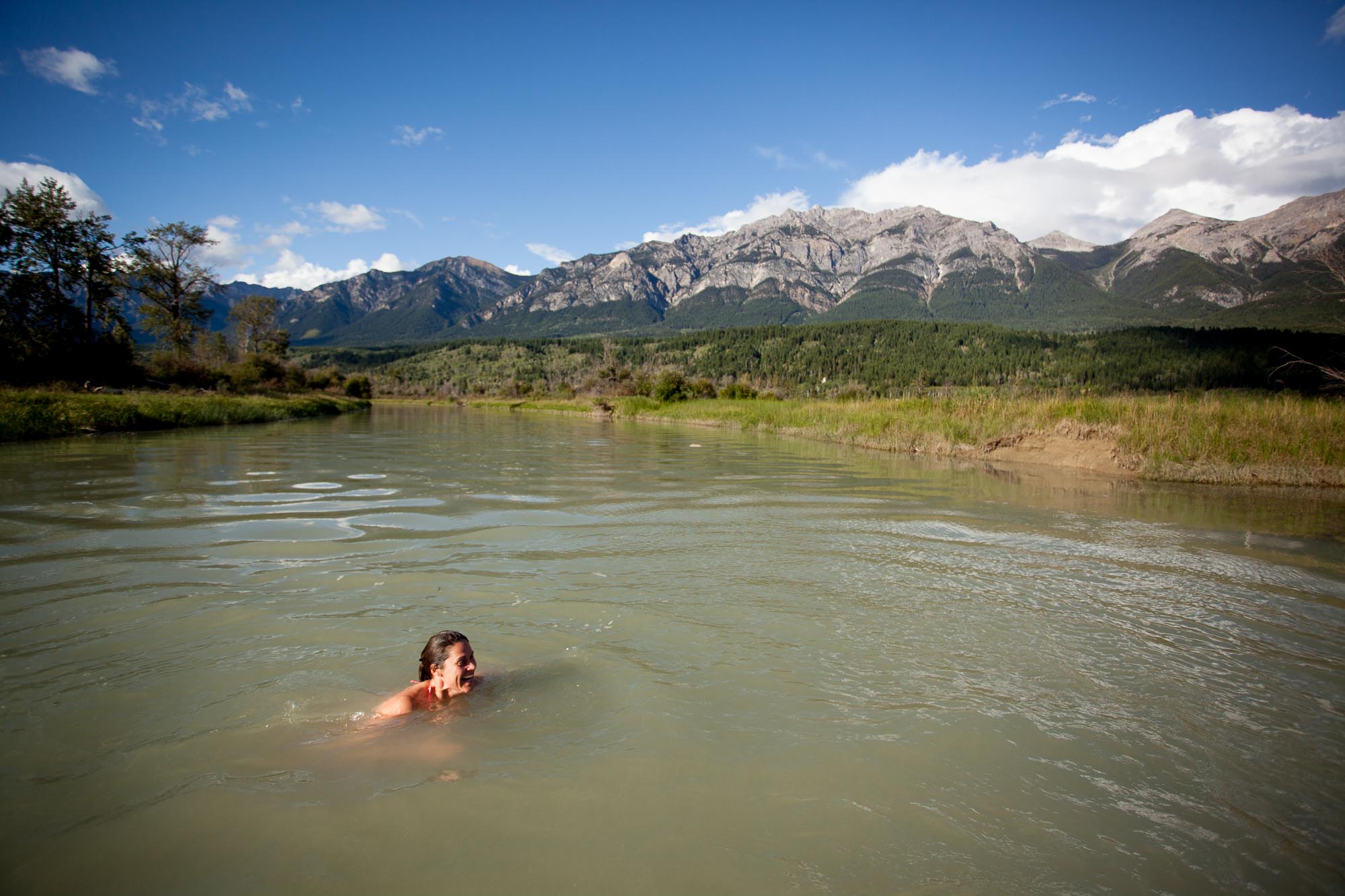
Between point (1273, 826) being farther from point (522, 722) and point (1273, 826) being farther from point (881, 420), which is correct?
point (881, 420)

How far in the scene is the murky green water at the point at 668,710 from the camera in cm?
286

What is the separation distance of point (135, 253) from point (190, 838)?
50.6 metres

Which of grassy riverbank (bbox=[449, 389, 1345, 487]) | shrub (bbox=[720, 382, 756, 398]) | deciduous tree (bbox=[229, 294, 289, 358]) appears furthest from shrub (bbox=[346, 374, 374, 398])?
grassy riverbank (bbox=[449, 389, 1345, 487])

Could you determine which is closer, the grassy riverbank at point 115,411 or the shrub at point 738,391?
the grassy riverbank at point 115,411

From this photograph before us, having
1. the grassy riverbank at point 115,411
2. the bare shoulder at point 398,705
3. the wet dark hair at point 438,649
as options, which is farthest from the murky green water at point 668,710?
the grassy riverbank at point 115,411

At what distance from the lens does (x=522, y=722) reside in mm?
4074

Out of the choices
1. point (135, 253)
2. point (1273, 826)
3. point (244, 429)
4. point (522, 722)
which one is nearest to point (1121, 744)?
point (1273, 826)

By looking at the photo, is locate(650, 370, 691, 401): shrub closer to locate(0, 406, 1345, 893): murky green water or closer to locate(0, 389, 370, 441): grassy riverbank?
locate(0, 389, 370, 441): grassy riverbank

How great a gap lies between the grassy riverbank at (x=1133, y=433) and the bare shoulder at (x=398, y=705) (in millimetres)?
19416

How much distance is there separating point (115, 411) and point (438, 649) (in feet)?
92.2

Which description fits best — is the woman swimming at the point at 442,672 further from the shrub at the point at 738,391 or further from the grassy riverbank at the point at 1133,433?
the shrub at the point at 738,391

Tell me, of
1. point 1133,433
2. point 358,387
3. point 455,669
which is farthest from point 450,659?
point 358,387

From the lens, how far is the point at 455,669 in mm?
4270

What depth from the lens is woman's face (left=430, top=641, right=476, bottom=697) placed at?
14.0 feet
